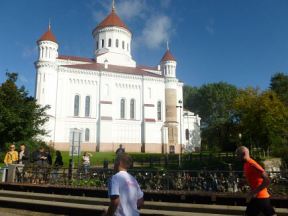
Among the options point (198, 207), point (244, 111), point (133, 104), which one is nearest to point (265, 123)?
point (244, 111)

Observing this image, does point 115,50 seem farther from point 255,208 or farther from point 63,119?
point 255,208

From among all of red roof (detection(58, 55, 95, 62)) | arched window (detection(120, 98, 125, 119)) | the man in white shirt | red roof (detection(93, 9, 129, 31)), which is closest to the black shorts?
the man in white shirt

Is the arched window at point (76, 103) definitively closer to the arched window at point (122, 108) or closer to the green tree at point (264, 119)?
the arched window at point (122, 108)

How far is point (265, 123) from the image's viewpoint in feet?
87.3

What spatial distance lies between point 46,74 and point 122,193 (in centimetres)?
4686

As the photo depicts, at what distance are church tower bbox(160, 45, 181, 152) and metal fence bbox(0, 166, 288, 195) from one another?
41.4 meters

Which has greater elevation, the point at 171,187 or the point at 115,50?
the point at 115,50

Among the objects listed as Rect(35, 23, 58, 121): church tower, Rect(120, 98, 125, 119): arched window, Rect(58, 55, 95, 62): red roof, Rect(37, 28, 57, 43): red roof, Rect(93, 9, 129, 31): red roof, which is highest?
Rect(93, 9, 129, 31): red roof

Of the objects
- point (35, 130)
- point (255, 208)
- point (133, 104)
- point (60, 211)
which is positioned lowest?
point (60, 211)

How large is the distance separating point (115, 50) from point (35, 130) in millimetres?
33709

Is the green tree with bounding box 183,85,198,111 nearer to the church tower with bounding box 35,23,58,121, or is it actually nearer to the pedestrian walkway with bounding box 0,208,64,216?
the church tower with bounding box 35,23,58,121

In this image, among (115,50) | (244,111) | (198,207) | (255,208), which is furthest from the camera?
(115,50)

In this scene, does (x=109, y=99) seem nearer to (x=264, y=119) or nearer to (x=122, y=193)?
(x=264, y=119)

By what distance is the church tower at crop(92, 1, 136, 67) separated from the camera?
192 feet
